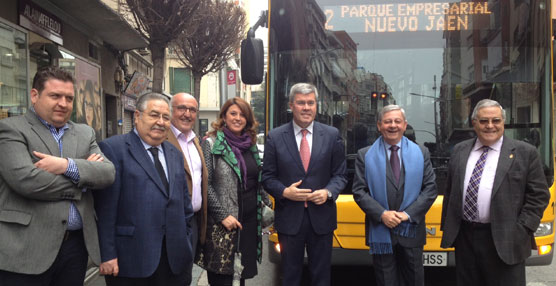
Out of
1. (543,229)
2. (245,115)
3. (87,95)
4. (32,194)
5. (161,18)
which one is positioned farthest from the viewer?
(87,95)

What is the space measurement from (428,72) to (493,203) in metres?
1.59

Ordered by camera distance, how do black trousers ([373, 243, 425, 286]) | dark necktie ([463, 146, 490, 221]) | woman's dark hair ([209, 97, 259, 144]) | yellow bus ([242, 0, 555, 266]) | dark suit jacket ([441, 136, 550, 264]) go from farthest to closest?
yellow bus ([242, 0, 555, 266])
woman's dark hair ([209, 97, 259, 144])
black trousers ([373, 243, 425, 286])
dark necktie ([463, 146, 490, 221])
dark suit jacket ([441, 136, 550, 264])

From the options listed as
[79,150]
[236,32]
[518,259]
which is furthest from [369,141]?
[236,32]

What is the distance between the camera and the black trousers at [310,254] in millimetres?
3621

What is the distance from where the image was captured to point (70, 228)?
8.35 feet

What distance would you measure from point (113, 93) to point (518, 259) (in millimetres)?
12855

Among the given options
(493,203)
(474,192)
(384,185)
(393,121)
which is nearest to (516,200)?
(493,203)

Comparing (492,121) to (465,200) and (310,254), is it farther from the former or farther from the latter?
(310,254)

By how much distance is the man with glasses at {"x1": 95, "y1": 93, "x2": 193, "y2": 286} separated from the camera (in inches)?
106

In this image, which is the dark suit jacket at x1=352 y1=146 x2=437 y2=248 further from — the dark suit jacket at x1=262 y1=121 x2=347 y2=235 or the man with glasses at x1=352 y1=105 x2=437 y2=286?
Answer: the dark suit jacket at x1=262 y1=121 x2=347 y2=235

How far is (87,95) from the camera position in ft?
33.8

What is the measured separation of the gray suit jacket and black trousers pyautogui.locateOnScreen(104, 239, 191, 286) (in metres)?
0.48

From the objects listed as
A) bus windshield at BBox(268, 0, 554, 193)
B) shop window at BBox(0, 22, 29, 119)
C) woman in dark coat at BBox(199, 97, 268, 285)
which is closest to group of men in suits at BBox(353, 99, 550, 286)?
bus windshield at BBox(268, 0, 554, 193)

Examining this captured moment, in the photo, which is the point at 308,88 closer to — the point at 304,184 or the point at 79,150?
the point at 304,184
